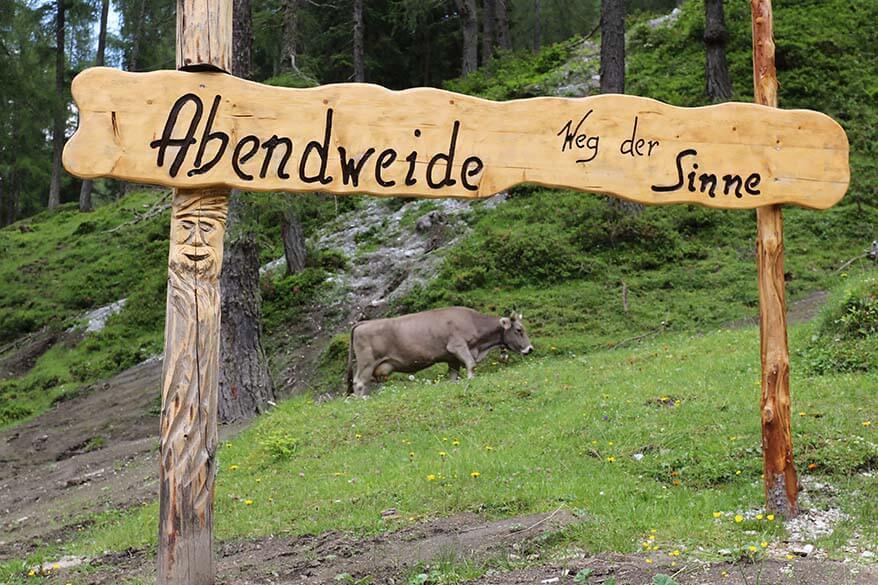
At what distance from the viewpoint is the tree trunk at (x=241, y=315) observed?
15.4 m

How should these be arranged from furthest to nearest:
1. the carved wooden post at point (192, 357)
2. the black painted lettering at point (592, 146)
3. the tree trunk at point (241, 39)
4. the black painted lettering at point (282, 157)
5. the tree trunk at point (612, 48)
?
1. the tree trunk at point (612, 48)
2. the tree trunk at point (241, 39)
3. the black painted lettering at point (592, 146)
4. the black painted lettering at point (282, 157)
5. the carved wooden post at point (192, 357)

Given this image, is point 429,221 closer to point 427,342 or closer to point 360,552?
point 427,342

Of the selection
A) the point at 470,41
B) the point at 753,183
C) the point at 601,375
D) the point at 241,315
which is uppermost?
the point at 470,41

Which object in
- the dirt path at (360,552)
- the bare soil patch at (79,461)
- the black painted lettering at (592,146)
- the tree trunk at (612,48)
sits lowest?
the bare soil patch at (79,461)

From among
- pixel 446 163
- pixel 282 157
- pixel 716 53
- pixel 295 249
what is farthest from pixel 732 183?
pixel 716 53

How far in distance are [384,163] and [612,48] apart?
16.4 m

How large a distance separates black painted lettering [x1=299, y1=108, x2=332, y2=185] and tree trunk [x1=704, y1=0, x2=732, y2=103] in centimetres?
1987

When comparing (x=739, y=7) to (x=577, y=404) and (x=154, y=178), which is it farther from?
(x=154, y=178)

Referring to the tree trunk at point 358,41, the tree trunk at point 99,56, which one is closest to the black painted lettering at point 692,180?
the tree trunk at point 358,41

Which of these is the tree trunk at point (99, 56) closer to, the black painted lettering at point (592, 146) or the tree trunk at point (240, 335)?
the tree trunk at point (240, 335)

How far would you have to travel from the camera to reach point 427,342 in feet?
55.2

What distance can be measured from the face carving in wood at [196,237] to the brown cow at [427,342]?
10.2 meters

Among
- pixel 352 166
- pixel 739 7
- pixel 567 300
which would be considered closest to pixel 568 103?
pixel 352 166

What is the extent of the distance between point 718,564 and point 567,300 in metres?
13.8
